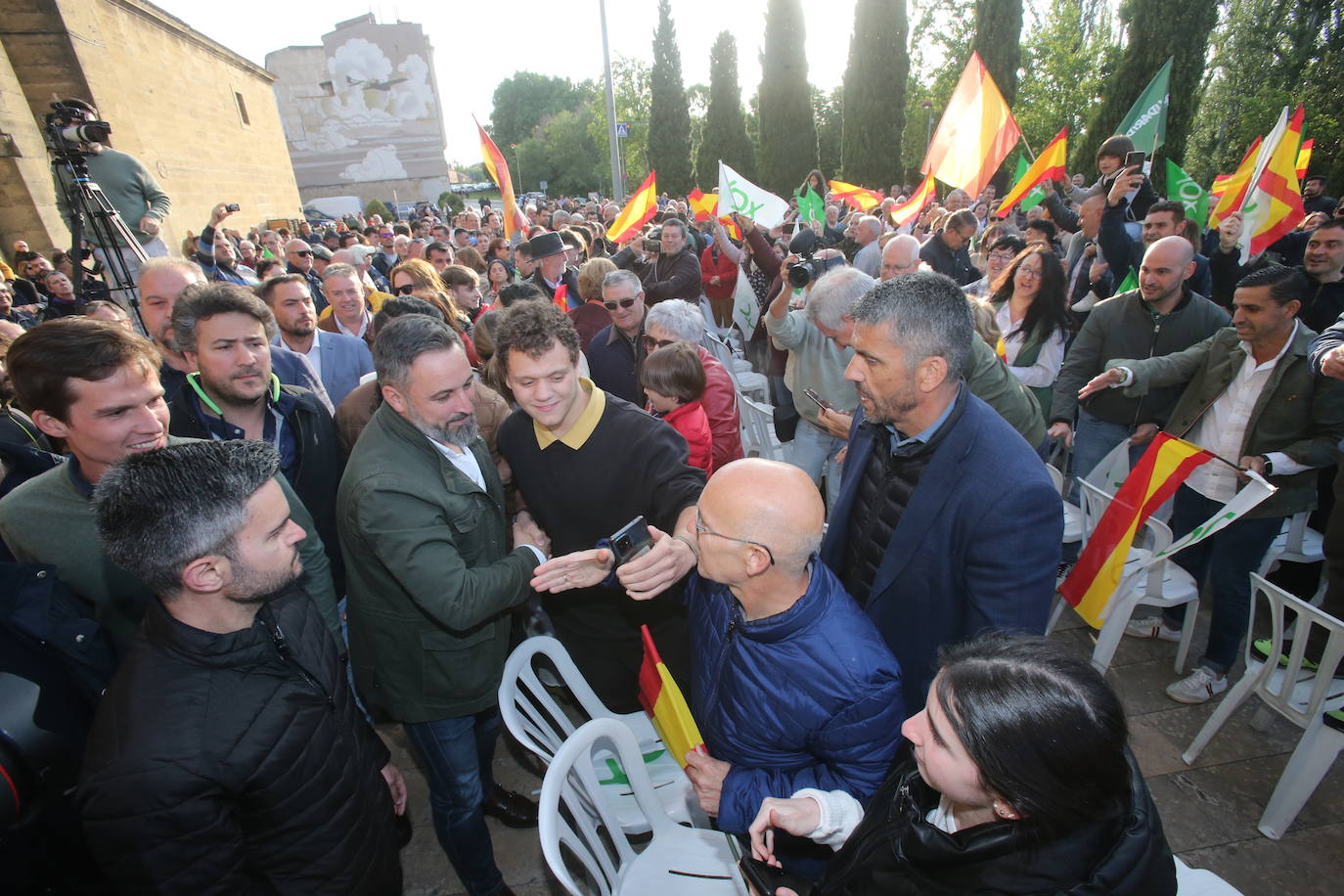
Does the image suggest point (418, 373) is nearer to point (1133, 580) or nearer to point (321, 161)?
point (1133, 580)

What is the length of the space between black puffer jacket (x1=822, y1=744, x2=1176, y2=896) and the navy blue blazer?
725mm

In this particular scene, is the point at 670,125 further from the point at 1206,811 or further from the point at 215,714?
the point at 215,714

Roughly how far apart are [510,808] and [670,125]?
3717cm

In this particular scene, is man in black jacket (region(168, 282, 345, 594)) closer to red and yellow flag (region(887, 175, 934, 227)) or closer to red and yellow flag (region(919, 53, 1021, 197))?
red and yellow flag (region(919, 53, 1021, 197))

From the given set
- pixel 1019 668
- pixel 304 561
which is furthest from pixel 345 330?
pixel 1019 668

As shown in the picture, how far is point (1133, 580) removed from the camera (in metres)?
3.08

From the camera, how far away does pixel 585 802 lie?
6.84 ft

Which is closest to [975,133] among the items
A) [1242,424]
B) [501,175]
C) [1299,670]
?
[1242,424]

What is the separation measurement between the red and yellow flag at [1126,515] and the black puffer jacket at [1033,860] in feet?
7.47

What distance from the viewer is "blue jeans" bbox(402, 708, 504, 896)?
2.18 m

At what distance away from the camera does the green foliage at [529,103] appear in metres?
68.9

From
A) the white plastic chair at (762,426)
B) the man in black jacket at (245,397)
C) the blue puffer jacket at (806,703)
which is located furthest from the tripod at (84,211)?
the blue puffer jacket at (806,703)

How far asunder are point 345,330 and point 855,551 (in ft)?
13.9

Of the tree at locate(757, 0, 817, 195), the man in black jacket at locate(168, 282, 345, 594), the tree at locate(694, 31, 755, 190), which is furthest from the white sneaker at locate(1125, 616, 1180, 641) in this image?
the tree at locate(694, 31, 755, 190)
